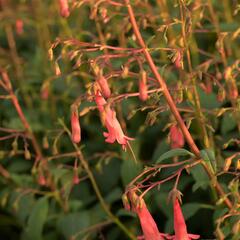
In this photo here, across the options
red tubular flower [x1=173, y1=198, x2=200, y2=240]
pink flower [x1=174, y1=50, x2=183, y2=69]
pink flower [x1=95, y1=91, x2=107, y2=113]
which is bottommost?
red tubular flower [x1=173, y1=198, x2=200, y2=240]

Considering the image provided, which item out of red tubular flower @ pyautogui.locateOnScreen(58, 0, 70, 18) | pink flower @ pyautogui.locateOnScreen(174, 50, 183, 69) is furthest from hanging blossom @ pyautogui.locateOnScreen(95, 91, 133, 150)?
red tubular flower @ pyautogui.locateOnScreen(58, 0, 70, 18)

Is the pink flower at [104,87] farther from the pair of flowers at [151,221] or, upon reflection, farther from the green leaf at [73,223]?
the green leaf at [73,223]

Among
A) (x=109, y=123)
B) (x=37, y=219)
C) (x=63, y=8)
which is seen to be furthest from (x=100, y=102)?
(x=37, y=219)

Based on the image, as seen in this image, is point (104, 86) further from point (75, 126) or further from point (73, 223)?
point (73, 223)

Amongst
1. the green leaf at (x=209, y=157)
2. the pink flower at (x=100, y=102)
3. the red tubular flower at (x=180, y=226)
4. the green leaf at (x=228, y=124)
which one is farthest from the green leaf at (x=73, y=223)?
the green leaf at (x=209, y=157)

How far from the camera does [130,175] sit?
4.77 metres

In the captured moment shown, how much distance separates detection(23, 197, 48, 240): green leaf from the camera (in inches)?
190

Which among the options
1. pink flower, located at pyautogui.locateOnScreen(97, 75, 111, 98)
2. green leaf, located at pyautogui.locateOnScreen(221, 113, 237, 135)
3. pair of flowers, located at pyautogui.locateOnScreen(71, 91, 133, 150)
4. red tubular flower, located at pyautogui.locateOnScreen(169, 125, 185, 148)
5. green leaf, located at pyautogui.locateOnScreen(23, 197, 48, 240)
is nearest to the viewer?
pink flower, located at pyautogui.locateOnScreen(97, 75, 111, 98)

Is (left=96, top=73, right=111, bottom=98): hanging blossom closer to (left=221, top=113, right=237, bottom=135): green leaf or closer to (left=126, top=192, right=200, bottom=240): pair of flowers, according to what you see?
(left=126, top=192, right=200, bottom=240): pair of flowers

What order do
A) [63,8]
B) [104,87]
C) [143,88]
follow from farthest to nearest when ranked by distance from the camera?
[63,8], [104,87], [143,88]

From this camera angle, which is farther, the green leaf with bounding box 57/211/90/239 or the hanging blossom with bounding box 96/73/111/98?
the green leaf with bounding box 57/211/90/239

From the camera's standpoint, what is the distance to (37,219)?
15.9 ft

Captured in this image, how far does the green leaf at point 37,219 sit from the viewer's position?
4.83 metres

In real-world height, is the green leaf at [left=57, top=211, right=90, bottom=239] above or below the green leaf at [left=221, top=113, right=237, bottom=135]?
below
